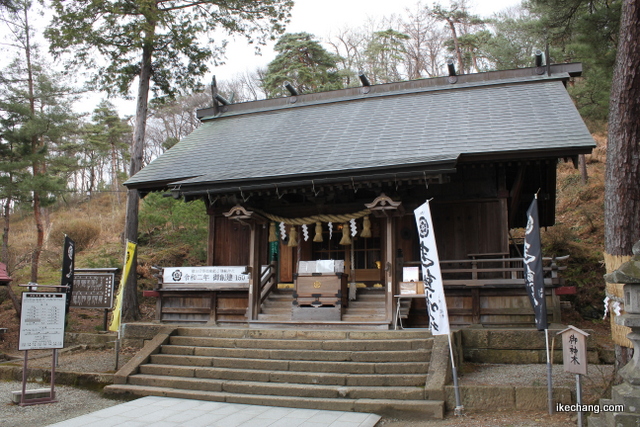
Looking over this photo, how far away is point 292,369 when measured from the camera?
7844mm

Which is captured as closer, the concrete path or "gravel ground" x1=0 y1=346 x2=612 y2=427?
"gravel ground" x1=0 y1=346 x2=612 y2=427

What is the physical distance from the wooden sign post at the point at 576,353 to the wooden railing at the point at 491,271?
3.01 m

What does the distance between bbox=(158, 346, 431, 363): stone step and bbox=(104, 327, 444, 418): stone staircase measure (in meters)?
0.02

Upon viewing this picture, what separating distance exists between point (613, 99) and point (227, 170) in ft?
26.9

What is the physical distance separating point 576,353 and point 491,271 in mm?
3765

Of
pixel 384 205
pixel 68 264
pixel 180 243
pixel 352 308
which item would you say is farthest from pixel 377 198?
pixel 180 243

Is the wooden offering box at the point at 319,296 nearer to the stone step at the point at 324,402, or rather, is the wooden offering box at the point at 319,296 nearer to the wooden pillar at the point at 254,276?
the wooden pillar at the point at 254,276

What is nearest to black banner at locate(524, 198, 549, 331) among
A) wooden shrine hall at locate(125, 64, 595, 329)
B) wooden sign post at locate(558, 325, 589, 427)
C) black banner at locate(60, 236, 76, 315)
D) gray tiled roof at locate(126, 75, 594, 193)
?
wooden sign post at locate(558, 325, 589, 427)

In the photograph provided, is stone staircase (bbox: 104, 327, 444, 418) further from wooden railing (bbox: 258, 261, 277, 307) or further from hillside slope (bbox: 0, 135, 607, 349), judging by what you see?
hillside slope (bbox: 0, 135, 607, 349)

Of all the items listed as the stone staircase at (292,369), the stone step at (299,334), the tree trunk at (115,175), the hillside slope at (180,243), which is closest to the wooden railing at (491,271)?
the stone step at (299,334)

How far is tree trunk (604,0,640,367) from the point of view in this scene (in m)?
5.97

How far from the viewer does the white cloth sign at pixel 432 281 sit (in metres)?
6.78

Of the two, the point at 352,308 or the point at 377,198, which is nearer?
the point at 377,198
